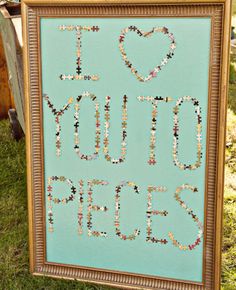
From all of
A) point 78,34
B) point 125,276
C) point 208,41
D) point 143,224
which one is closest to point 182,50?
point 208,41

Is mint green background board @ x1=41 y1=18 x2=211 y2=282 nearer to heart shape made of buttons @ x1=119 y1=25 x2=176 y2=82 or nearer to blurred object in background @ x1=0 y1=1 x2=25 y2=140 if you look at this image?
heart shape made of buttons @ x1=119 y1=25 x2=176 y2=82

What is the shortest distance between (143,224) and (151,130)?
34 centimetres

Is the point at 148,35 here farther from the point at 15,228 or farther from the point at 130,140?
the point at 15,228

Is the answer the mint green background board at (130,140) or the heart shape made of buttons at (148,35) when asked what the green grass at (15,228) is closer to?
the mint green background board at (130,140)

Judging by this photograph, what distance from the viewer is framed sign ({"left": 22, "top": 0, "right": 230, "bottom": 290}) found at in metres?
1.78

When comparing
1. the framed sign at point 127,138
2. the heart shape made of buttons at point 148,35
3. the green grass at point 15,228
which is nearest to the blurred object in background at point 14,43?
the green grass at point 15,228

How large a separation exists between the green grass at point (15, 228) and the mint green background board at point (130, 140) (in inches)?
5.2

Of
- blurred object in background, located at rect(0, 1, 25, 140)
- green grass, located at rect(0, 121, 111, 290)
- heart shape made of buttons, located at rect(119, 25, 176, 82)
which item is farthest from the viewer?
blurred object in background, located at rect(0, 1, 25, 140)

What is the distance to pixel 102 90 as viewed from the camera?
1.88m

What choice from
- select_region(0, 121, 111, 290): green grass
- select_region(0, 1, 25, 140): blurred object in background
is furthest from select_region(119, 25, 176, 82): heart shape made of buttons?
select_region(0, 1, 25, 140): blurred object in background

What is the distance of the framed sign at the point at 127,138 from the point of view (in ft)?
5.84

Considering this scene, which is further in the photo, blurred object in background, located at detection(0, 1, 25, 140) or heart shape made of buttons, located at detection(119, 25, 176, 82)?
blurred object in background, located at detection(0, 1, 25, 140)

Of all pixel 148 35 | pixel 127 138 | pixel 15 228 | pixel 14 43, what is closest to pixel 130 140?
pixel 127 138

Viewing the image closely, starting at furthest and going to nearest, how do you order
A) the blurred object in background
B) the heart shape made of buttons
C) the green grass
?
the blurred object in background, the green grass, the heart shape made of buttons
